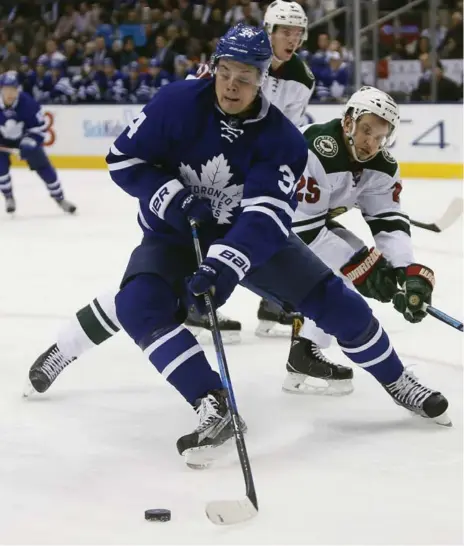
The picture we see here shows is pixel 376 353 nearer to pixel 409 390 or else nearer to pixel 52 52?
pixel 409 390

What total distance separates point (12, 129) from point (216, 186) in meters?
5.16

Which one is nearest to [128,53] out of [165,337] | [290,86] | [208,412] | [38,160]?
[38,160]

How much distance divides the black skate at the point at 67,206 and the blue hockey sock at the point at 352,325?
4520 millimetres

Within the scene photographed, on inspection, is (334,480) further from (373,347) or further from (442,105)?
(442,105)

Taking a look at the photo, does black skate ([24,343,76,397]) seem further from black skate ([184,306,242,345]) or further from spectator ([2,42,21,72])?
spectator ([2,42,21,72])

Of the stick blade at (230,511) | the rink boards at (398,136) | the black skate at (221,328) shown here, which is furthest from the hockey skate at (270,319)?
the rink boards at (398,136)

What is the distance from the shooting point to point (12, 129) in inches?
294

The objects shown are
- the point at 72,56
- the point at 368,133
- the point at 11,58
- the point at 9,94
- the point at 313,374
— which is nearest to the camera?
the point at 368,133

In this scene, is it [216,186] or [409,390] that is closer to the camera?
[216,186]

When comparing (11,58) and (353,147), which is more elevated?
(353,147)

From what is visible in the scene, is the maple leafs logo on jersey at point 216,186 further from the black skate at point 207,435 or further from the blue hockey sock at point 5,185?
the blue hockey sock at point 5,185

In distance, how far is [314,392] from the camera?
3.08m

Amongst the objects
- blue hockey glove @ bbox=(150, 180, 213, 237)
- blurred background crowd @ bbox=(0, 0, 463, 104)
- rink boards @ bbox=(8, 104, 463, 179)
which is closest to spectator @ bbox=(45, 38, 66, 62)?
blurred background crowd @ bbox=(0, 0, 463, 104)

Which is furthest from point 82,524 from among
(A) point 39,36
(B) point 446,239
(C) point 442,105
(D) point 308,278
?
(A) point 39,36
